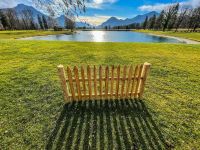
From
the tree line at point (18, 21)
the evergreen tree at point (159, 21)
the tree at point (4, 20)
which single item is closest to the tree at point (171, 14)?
the evergreen tree at point (159, 21)

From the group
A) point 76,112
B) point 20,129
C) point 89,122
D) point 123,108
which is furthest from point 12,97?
point 123,108

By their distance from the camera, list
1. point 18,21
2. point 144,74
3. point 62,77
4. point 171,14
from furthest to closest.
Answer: point 18,21 → point 171,14 → point 144,74 → point 62,77

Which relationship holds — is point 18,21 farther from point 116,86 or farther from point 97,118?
point 97,118

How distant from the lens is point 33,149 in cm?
379

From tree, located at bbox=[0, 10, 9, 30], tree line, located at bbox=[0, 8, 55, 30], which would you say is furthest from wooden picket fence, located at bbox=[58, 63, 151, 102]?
tree, located at bbox=[0, 10, 9, 30]

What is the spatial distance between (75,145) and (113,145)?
3.34 feet

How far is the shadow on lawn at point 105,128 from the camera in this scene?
3.95 m

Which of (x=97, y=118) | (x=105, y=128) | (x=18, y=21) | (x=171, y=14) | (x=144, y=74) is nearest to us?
(x=105, y=128)

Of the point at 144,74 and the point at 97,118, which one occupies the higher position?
the point at 144,74

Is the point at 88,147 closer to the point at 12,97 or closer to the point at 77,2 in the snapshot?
the point at 77,2

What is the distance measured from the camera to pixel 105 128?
176 inches

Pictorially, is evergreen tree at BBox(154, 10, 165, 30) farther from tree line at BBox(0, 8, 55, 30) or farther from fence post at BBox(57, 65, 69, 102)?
Answer: fence post at BBox(57, 65, 69, 102)

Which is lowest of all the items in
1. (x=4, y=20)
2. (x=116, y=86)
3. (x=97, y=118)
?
(x=4, y=20)


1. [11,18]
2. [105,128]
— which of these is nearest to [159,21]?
[11,18]
